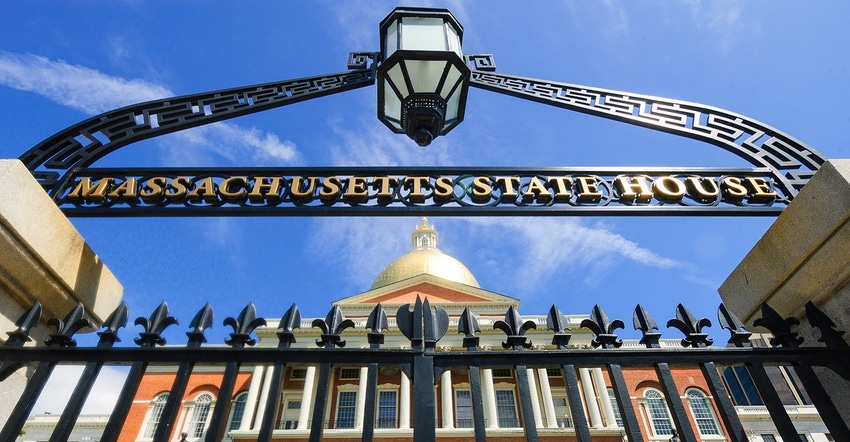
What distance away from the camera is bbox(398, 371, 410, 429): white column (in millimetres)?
27344

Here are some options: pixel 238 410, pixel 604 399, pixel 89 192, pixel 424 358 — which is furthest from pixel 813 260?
pixel 238 410

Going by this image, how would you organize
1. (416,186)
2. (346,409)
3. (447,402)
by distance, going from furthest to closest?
(346,409)
(447,402)
(416,186)

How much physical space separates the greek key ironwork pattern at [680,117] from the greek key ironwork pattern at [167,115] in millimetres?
1073

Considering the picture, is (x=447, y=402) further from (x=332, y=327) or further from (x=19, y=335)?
(x=19, y=335)

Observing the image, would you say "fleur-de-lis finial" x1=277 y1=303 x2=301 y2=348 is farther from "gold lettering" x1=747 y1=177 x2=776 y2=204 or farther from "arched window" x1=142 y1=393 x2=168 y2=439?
"arched window" x1=142 y1=393 x2=168 y2=439

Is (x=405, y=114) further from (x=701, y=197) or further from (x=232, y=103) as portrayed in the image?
(x=701, y=197)

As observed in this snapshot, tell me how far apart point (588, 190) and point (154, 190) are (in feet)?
8.04

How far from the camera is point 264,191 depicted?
292 cm

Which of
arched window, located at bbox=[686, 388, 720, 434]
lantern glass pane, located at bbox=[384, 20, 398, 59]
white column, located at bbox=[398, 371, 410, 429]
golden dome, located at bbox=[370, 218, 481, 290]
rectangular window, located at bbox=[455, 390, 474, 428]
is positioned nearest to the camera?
lantern glass pane, located at bbox=[384, 20, 398, 59]

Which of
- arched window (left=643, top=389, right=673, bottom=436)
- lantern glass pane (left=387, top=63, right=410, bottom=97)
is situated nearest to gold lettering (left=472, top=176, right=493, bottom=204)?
lantern glass pane (left=387, top=63, right=410, bottom=97)

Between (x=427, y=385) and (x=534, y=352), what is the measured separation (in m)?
0.43

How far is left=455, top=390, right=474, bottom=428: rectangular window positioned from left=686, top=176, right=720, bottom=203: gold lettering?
27.3 metres

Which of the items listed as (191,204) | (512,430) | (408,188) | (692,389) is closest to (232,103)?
(191,204)

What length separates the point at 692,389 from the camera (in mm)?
29172
